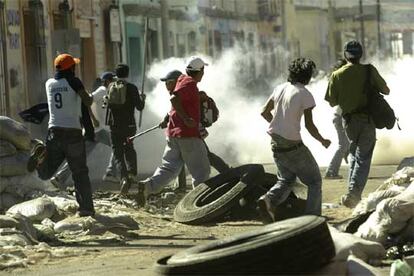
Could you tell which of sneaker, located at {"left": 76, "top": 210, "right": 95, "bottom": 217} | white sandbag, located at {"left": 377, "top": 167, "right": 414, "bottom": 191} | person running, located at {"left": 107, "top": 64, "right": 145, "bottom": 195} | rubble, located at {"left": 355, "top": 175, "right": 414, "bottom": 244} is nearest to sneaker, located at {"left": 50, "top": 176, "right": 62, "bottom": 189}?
person running, located at {"left": 107, "top": 64, "right": 145, "bottom": 195}

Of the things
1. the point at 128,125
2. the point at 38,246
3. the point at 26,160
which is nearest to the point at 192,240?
the point at 38,246

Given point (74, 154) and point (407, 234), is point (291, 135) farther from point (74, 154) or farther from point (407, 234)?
point (74, 154)

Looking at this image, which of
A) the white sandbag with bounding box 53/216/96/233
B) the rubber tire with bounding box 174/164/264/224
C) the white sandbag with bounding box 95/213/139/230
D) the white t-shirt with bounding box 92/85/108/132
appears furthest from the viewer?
the white t-shirt with bounding box 92/85/108/132

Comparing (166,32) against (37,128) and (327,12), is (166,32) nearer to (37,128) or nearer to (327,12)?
(37,128)

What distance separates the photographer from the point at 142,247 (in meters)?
10.2

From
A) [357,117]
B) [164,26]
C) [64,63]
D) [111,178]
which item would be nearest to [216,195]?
[357,117]

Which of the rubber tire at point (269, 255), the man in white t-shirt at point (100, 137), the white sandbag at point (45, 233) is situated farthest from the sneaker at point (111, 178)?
the rubber tire at point (269, 255)

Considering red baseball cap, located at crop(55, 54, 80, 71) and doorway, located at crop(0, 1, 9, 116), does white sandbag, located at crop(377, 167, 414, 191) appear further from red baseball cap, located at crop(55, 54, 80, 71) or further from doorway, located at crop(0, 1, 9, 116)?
doorway, located at crop(0, 1, 9, 116)

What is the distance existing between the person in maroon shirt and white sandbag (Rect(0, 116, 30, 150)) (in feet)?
5.33

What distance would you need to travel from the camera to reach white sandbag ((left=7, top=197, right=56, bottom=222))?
37.6 feet

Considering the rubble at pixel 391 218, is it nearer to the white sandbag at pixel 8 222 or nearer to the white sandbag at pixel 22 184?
the white sandbag at pixel 8 222

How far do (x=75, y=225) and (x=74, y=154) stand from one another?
69 cm

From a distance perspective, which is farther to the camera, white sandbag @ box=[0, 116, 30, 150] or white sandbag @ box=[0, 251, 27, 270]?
white sandbag @ box=[0, 116, 30, 150]

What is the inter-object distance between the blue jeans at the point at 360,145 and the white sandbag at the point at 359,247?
11.2 ft
